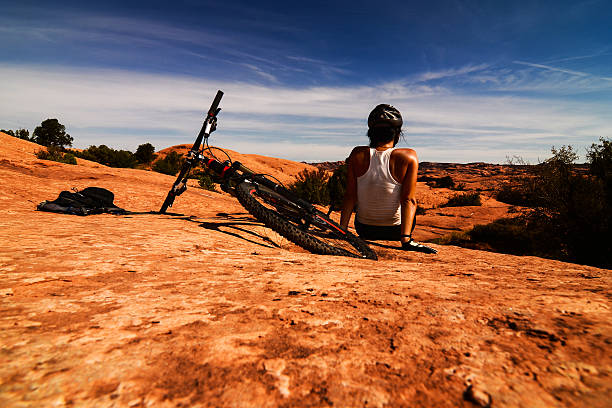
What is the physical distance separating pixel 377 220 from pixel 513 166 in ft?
33.4

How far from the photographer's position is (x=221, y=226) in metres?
4.39

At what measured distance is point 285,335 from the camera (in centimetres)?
121

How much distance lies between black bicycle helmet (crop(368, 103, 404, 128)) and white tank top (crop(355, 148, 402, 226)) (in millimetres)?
372

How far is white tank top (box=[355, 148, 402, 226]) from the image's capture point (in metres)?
3.84

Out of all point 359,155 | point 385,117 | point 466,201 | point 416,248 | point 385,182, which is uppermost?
point 385,117

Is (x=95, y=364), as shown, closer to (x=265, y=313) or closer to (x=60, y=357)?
(x=60, y=357)

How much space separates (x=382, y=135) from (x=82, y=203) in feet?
16.3

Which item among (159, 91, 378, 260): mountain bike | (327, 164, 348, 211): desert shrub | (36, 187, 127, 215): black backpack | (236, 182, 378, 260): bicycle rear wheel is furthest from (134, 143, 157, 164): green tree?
(236, 182, 378, 260): bicycle rear wheel

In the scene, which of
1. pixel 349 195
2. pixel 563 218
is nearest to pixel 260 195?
pixel 349 195

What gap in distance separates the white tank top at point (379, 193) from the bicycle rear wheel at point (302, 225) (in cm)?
51

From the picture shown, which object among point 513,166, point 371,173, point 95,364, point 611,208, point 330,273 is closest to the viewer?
point 95,364

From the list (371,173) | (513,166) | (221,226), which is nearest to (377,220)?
(371,173)

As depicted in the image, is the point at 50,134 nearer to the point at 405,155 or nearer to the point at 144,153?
the point at 144,153

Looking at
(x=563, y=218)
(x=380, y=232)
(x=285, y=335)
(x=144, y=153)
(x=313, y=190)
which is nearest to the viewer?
(x=285, y=335)
